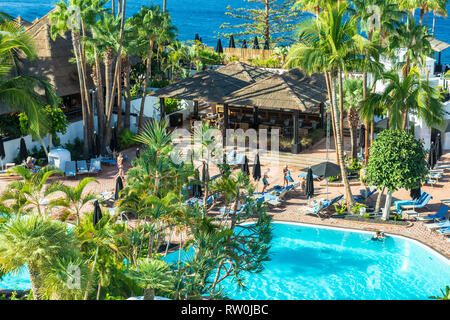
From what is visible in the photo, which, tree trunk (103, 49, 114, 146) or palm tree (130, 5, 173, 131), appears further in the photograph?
palm tree (130, 5, 173, 131)

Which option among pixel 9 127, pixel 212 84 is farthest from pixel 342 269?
pixel 9 127

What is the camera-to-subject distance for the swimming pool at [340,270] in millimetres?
14188

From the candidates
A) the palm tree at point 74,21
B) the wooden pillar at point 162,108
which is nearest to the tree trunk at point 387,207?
the wooden pillar at point 162,108

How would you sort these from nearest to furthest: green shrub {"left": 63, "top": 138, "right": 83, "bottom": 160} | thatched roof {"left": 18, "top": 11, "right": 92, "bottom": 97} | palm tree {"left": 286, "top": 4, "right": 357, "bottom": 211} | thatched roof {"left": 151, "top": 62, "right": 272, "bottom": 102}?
palm tree {"left": 286, "top": 4, "right": 357, "bottom": 211} → green shrub {"left": 63, "top": 138, "right": 83, "bottom": 160} → thatched roof {"left": 151, "top": 62, "right": 272, "bottom": 102} → thatched roof {"left": 18, "top": 11, "right": 92, "bottom": 97}

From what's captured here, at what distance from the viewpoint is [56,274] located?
26.5 feet

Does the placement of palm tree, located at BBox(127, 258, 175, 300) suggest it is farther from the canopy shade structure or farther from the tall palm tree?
the tall palm tree

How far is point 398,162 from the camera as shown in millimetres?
16750

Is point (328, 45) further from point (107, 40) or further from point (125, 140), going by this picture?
point (125, 140)

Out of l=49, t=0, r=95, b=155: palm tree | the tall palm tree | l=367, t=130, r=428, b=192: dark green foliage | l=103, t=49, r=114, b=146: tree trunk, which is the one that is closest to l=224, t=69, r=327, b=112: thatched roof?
the tall palm tree

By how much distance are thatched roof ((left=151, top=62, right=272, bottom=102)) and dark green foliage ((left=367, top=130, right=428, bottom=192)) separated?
990 centimetres

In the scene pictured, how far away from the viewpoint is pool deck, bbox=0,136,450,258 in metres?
16.9

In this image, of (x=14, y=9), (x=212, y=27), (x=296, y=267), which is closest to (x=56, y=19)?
(x=296, y=267)
